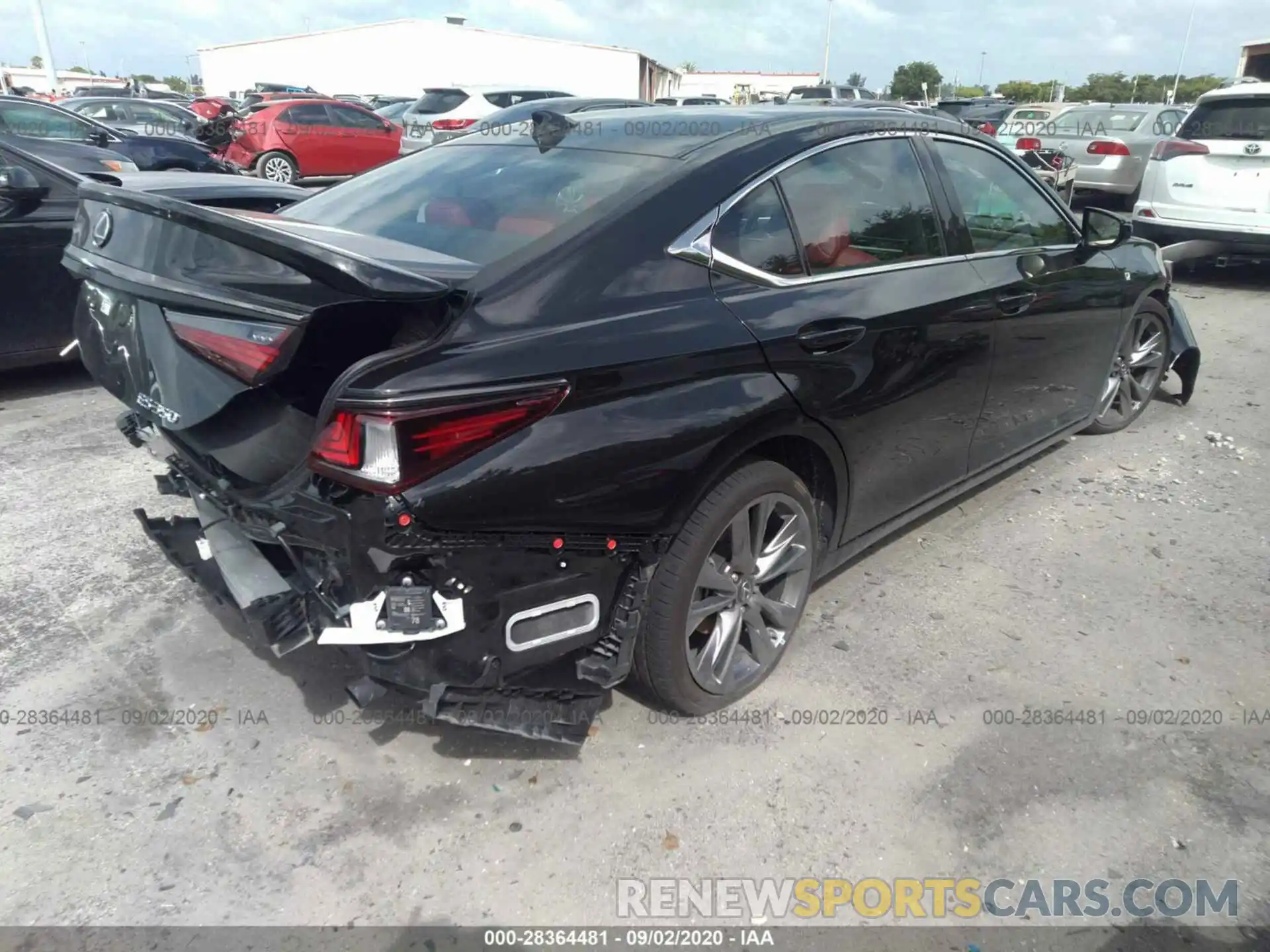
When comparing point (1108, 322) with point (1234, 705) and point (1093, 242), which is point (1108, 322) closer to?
point (1093, 242)

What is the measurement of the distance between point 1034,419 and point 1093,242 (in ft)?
3.00

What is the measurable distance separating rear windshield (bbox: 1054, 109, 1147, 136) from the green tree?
59.2 m

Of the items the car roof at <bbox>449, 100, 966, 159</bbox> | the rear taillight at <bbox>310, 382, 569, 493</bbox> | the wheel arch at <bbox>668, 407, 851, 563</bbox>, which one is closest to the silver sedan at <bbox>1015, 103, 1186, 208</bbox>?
the car roof at <bbox>449, 100, 966, 159</bbox>

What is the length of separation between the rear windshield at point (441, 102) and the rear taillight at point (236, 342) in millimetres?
15703

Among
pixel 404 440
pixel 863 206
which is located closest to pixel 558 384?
pixel 404 440

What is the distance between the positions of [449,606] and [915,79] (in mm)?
84566

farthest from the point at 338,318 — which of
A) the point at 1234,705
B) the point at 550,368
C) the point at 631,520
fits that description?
the point at 1234,705

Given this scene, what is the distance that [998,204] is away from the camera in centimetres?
377

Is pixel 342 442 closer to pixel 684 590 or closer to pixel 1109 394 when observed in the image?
pixel 684 590

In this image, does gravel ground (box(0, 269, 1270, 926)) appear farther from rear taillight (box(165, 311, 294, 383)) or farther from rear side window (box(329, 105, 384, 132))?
rear side window (box(329, 105, 384, 132))

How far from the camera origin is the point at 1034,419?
4.09 meters

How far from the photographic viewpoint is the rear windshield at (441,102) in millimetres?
16688

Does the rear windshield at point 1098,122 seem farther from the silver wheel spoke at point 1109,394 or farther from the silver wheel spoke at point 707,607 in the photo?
the silver wheel spoke at point 707,607

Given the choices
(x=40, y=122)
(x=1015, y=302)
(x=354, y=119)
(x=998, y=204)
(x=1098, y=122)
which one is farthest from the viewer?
(x=354, y=119)
